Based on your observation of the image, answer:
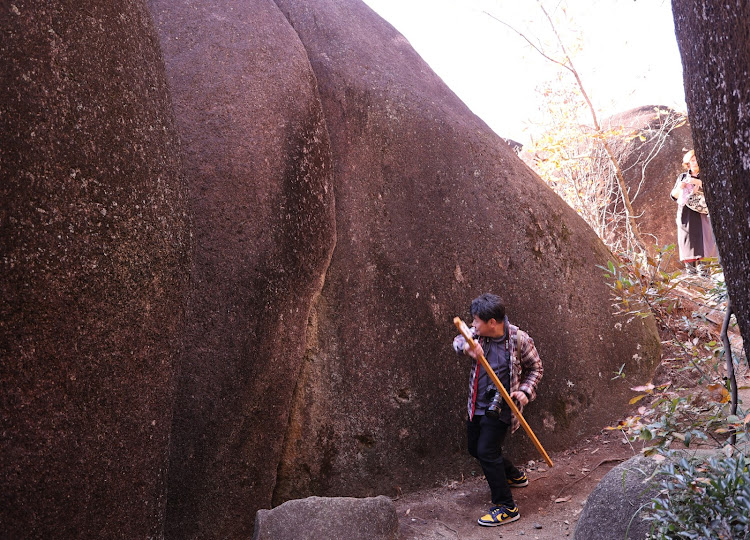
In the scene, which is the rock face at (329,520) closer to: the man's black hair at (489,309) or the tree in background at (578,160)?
the man's black hair at (489,309)

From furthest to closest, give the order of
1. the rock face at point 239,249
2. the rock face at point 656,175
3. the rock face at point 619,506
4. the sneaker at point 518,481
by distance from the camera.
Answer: the rock face at point 656,175, the sneaker at point 518,481, the rock face at point 239,249, the rock face at point 619,506

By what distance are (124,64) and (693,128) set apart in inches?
81.0

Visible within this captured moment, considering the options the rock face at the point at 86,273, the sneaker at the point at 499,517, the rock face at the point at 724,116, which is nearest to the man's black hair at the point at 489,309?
the sneaker at the point at 499,517

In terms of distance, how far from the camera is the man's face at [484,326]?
13.8 ft

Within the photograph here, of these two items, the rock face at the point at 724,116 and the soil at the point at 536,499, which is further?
the soil at the point at 536,499

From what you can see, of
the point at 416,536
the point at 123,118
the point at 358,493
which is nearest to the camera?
the point at 123,118

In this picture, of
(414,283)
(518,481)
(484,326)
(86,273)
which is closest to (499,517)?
(518,481)

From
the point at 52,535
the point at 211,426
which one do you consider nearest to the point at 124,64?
the point at 52,535

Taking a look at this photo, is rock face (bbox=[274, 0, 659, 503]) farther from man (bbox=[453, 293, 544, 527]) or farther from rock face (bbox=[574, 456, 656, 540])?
rock face (bbox=[574, 456, 656, 540])

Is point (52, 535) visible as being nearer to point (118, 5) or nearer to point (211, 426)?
point (211, 426)

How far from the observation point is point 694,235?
22.1 feet

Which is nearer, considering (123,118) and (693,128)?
(693,128)

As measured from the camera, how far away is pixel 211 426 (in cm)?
372

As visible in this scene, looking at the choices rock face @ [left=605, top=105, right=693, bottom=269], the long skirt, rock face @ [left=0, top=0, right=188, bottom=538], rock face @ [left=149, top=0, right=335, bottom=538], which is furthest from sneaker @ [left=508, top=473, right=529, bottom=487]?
rock face @ [left=605, top=105, right=693, bottom=269]
